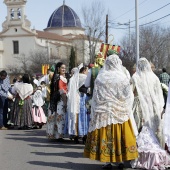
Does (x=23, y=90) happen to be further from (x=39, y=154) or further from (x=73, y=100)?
(x=39, y=154)

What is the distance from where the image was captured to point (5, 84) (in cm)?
1530

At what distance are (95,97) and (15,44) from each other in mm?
83559

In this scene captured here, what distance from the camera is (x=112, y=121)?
25.4 ft

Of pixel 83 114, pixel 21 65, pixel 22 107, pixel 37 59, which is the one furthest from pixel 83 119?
pixel 21 65

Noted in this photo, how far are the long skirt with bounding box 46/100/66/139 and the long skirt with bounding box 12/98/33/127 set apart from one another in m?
3.12

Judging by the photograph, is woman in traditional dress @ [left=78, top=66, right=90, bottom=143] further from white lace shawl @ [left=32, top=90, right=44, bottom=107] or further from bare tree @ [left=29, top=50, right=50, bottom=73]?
bare tree @ [left=29, top=50, right=50, bottom=73]

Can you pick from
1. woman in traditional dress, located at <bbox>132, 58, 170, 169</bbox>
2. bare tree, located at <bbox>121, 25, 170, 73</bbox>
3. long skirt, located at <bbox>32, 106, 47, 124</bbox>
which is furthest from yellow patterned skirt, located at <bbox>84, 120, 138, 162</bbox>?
bare tree, located at <bbox>121, 25, 170, 73</bbox>

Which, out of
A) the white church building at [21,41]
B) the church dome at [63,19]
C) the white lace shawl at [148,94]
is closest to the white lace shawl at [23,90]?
the white lace shawl at [148,94]

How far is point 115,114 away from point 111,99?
0.79 feet

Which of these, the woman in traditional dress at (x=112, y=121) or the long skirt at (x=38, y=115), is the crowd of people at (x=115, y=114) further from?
the long skirt at (x=38, y=115)

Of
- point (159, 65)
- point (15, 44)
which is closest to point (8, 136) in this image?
point (159, 65)

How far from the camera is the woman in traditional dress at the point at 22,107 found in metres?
14.9

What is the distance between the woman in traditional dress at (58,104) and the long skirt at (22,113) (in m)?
3.08

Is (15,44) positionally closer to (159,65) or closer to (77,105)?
(159,65)
